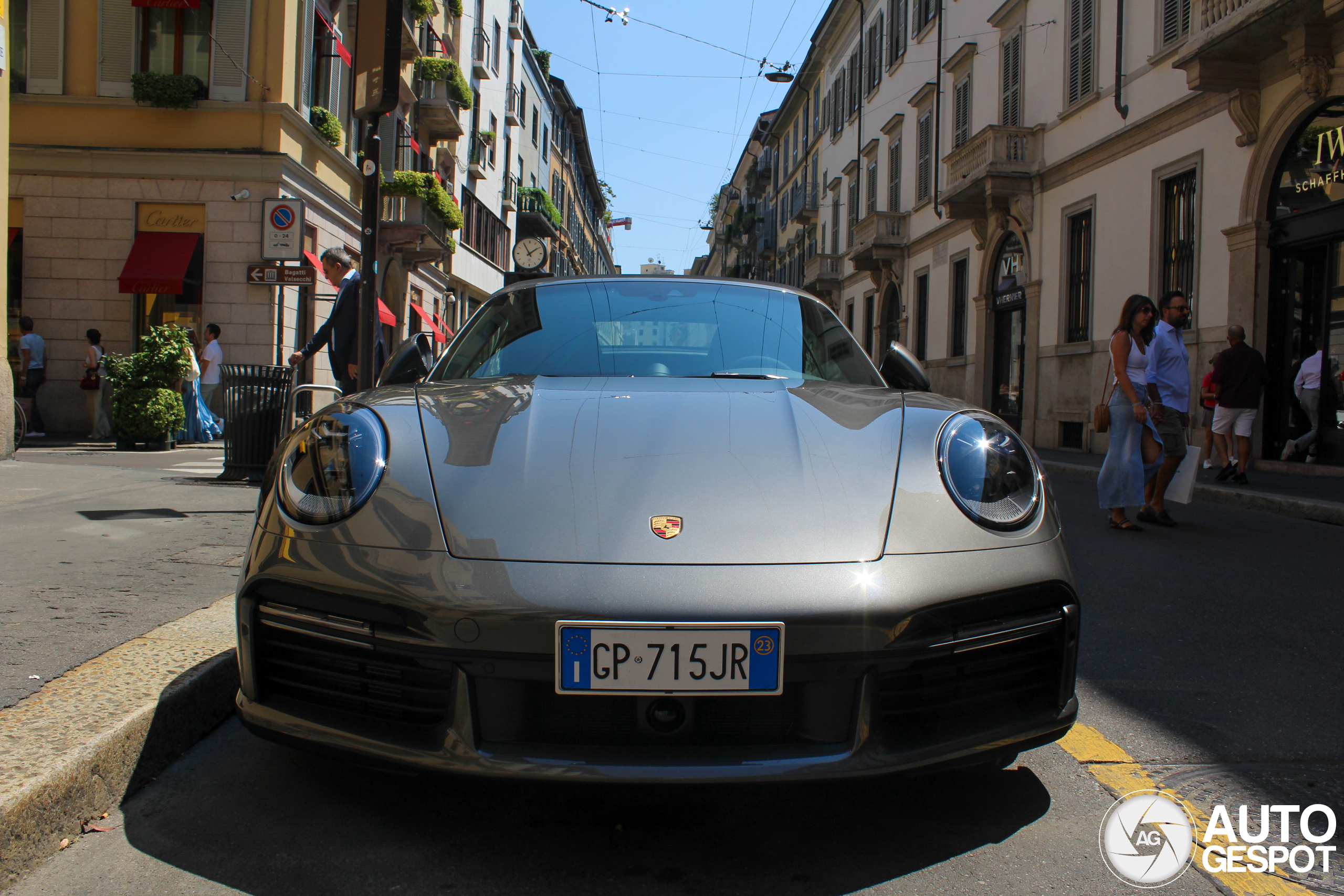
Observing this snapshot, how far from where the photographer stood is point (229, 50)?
50.5 ft

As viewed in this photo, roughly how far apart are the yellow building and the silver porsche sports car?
14.4 meters

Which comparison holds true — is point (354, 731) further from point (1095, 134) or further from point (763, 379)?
point (1095, 134)

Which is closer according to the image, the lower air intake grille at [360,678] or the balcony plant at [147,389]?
the lower air intake grille at [360,678]

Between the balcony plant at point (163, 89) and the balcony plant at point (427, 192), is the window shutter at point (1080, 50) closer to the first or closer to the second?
the balcony plant at point (427, 192)

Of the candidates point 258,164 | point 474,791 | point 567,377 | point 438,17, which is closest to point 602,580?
point 474,791

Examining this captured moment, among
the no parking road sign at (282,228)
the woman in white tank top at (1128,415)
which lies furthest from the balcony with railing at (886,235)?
the woman in white tank top at (1128,415)

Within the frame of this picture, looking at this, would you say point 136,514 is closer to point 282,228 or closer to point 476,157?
point 282,228

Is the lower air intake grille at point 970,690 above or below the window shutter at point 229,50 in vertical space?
below

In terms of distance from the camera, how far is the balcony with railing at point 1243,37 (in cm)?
1101

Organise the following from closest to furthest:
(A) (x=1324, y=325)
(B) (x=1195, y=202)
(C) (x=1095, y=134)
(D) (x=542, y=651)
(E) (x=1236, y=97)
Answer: (D) (x=542, y=651) → (A) (x=1324, y=325) → (E) (x=1236, y=97) → (B) (x=1195, y=202) → (C) (x=1095, y=134)

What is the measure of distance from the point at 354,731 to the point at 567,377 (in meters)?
1.24

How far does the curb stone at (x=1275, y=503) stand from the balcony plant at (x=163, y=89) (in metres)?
13.4

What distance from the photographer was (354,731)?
188 cm

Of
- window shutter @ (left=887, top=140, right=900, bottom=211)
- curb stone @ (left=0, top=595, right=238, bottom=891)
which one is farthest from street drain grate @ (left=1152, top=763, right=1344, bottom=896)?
window shutter @ (left=887, top=140, right=900, bottom=211)
